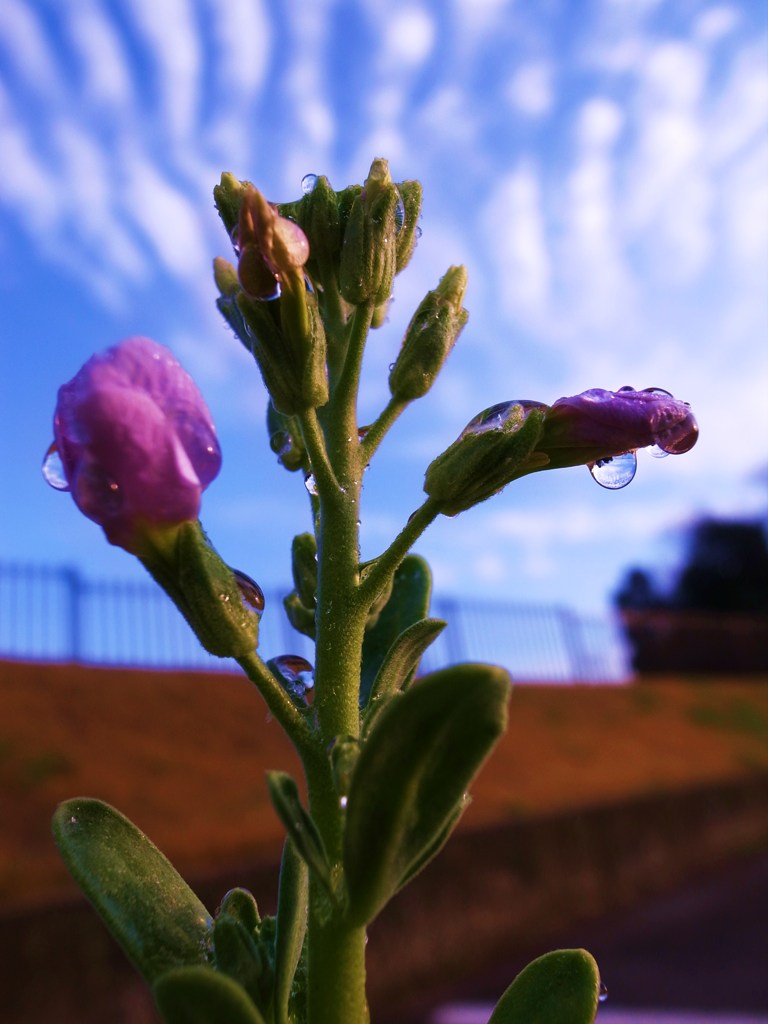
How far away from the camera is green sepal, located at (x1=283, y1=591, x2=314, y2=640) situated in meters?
1.10

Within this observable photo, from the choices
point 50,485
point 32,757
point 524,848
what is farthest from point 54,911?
point 50,485

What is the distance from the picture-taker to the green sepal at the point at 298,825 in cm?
76

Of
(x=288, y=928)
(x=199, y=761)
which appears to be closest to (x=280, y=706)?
(x=288, y=928)

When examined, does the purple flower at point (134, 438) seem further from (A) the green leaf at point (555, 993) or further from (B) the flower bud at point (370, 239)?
(A) the green leaf at point (555, 993)

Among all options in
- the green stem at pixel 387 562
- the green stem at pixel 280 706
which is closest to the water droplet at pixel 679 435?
the green stem at pixel 387 562

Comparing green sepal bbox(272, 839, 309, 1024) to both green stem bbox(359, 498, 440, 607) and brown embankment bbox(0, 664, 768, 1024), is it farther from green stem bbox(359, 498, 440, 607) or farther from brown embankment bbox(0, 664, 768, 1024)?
brown embankment bbox(0, 664, 768, 1024)

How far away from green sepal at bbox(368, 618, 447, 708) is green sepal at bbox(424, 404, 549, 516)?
0.13 meters

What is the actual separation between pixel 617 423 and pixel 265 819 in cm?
893

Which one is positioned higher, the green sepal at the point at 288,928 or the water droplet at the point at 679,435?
the water droplet at the point at 679,435

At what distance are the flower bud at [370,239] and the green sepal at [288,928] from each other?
650 millimetres

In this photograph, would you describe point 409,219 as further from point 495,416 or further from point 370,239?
point 495,416

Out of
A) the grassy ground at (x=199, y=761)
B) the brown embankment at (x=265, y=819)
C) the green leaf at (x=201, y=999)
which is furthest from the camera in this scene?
the grassy ground at (x=199, y=761)

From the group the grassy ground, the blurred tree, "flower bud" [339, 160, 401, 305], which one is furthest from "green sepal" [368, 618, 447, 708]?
the blurred tree

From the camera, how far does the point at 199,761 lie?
33.3 feet
